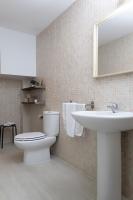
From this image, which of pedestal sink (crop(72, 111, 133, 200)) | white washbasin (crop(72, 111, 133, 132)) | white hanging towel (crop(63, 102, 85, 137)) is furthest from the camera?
white hanging towel (crop(63, 102, 85, 137))

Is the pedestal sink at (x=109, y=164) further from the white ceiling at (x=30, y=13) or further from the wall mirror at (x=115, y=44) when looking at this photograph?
the white ceiling at (x=30, y=13)

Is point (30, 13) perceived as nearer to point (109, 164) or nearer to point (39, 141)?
point (39, 141)

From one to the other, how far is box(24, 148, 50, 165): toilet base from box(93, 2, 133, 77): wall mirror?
4.52 ft

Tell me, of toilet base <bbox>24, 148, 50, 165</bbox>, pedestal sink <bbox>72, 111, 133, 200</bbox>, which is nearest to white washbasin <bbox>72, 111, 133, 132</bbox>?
pedestal sink <bbox>72, 111, 133, 200</bbox>

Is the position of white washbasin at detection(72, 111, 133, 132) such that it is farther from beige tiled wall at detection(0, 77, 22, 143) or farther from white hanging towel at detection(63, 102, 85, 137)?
beige tiled wall at detection(0, 77, 22, 143)

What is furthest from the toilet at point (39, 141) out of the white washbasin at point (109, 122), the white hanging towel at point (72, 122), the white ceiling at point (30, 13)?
the white ceiling at point (30, 13)

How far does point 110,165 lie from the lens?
1372 millimetres

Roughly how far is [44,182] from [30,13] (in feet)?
7.72

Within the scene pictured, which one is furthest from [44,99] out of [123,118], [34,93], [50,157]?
[123,118]

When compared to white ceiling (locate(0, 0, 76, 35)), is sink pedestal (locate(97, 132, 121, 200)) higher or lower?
lower

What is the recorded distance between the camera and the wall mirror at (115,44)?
A: 153 cm

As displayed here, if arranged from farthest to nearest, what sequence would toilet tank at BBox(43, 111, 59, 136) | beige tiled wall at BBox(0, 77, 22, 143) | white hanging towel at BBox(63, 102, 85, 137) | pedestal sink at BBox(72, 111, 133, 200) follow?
beige tiled wall at BBox(0, 77, 22, 143)
toilet tank at BBox(43, 111, 59, 136)
white hanging towel at BBox(63, 102, 85, 137)
pedestal sink at BBox(72, 111, 133, 200)

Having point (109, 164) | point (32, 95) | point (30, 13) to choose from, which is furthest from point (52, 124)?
point (30, 13)

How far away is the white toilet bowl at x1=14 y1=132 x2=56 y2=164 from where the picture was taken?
7.34 feet
